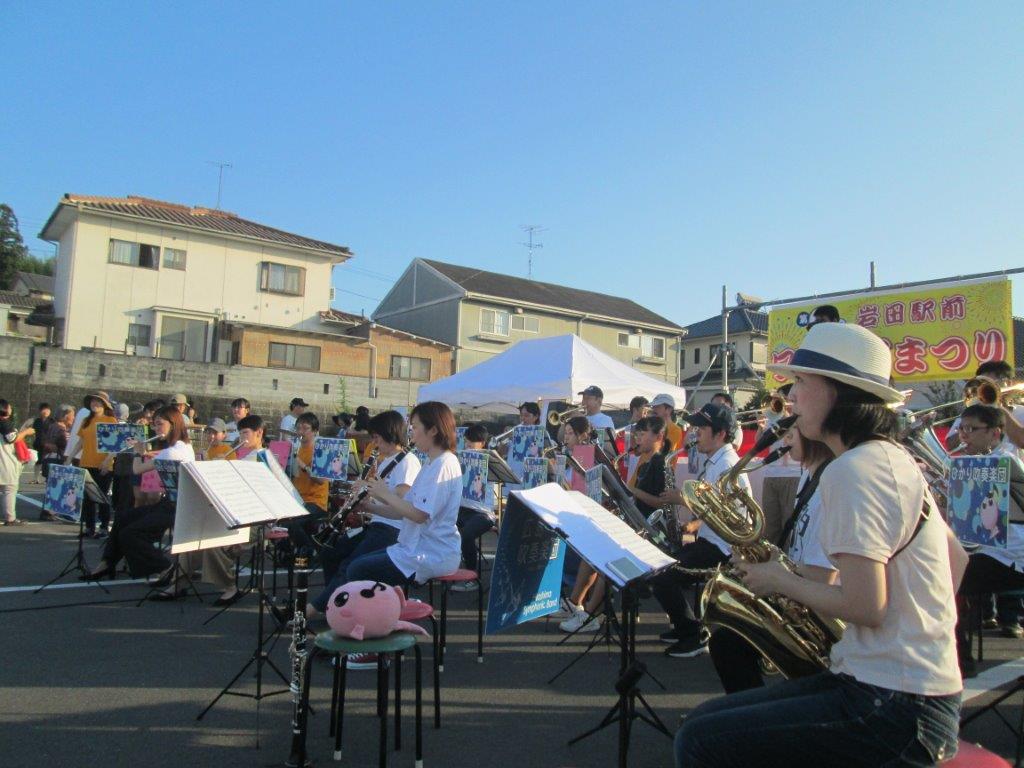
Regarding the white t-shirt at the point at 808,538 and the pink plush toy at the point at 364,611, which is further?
the pink plush toy at the point at 364,611

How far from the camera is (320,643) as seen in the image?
338 cm

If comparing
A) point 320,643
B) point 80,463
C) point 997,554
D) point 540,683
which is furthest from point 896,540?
point 80,463

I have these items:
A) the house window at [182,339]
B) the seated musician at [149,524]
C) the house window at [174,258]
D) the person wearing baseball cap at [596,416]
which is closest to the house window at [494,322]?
the house window at [182,339]

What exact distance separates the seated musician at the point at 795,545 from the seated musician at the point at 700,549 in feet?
7.05

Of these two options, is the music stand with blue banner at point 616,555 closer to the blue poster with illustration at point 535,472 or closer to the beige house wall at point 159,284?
the blue poster with illustration at point 535,472

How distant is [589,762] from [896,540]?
2.49 metres

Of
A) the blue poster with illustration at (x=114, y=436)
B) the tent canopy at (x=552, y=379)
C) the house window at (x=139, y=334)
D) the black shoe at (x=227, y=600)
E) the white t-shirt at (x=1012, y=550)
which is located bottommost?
the black shoe at (x=227, y=600)

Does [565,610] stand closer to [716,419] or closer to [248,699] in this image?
[716,419]

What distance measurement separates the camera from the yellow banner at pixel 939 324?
10.5 m

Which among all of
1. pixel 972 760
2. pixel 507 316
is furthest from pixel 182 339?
pixel 972 760

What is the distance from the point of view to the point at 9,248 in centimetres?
5241

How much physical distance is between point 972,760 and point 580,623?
457cm

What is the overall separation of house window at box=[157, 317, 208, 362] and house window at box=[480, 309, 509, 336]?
12.6 meters

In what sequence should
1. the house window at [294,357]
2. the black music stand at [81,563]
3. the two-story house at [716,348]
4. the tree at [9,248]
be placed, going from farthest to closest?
the tree at [9,248] < the two-story house at [716,348] < the house window at [294,357] < the black music stand at [81,563]
